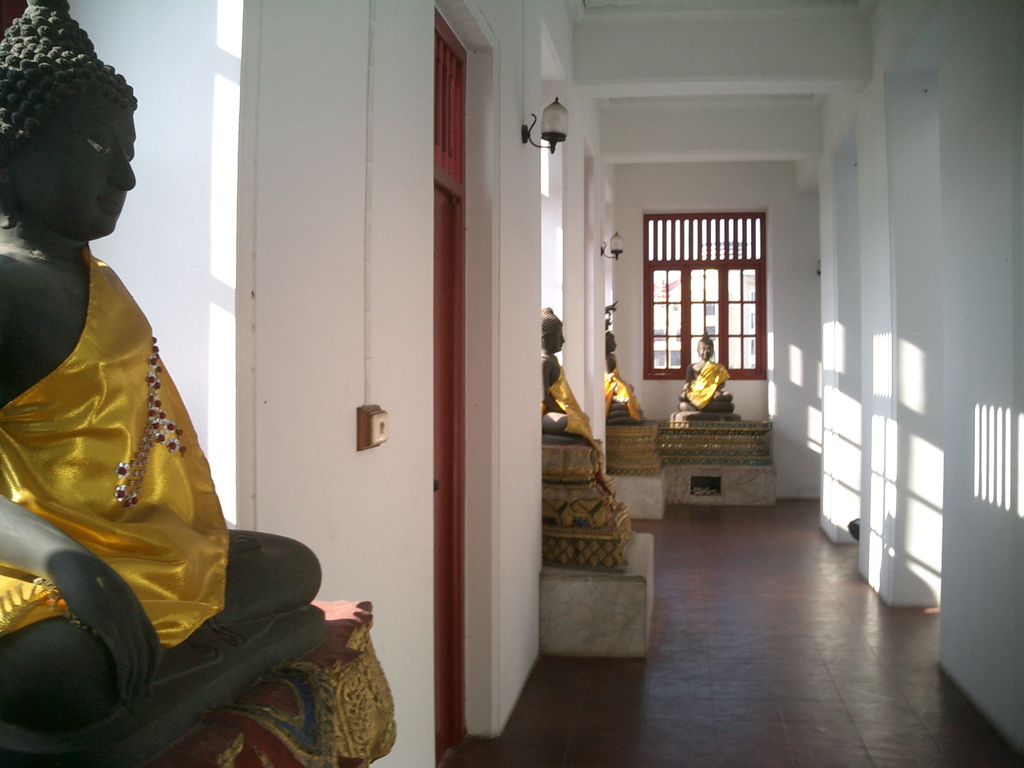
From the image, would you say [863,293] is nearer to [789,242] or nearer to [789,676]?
[789,676]

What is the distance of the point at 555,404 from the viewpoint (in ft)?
20.6

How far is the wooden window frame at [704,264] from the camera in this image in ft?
43.1

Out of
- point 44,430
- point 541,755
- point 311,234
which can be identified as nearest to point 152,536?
point 44,430

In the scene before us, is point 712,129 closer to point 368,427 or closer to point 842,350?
point 842,350

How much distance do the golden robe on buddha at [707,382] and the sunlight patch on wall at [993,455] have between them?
7.51 meters

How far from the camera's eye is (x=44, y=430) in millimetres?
1177

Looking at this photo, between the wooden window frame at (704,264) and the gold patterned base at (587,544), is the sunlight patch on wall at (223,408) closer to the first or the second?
the gold patterned base at (587,544)

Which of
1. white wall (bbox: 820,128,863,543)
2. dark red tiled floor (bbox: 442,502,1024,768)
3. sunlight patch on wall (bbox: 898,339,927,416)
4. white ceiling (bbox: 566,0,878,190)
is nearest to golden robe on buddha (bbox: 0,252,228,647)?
dark red tiled floor (bbox: 442,502,1024,768)

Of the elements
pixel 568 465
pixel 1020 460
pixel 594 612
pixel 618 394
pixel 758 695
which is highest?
pixel 618 394

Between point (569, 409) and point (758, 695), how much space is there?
2234mm

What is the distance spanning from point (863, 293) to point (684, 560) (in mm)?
2650

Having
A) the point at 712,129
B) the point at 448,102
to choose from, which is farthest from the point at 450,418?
the point at 712,129

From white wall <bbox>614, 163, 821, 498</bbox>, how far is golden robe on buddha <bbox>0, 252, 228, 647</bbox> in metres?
11.4

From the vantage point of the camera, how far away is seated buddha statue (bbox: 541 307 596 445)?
6.16 m
